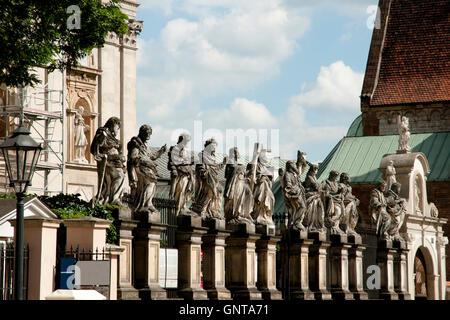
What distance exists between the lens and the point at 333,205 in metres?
30.3

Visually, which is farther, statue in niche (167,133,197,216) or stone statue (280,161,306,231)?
stone statue (280,161,306,231)

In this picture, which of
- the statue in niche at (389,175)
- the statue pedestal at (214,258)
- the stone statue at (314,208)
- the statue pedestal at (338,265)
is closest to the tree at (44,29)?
the statue pedestal at (214,258)

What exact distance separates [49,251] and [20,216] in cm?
331

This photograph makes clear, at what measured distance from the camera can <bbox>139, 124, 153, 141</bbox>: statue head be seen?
20.9m

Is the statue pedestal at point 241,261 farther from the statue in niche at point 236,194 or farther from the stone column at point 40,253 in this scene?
the stone column at point 40,253

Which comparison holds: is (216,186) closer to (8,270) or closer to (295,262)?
(295,262)

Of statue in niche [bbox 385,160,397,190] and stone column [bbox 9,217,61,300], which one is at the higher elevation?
statue in niche [bbox 385,160,397,190]

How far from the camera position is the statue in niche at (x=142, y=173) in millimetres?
20812

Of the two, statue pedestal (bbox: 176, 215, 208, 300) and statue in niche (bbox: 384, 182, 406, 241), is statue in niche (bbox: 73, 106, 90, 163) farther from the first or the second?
statue pedestal (bbox: 176, 215, 208, 300)

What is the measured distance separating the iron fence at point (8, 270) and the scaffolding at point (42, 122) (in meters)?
16.8

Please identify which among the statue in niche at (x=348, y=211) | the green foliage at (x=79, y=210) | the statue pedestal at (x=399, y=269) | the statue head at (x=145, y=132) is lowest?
the statue pedestal at (x=399, y=269)

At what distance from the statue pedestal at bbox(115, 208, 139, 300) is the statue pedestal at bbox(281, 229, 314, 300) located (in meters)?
7.80

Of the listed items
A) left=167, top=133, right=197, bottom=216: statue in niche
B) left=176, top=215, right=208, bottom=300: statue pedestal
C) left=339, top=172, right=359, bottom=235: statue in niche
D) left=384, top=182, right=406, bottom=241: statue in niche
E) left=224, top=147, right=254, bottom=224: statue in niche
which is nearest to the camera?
left=167, top=133, right=197, bottom=216: statue in niche

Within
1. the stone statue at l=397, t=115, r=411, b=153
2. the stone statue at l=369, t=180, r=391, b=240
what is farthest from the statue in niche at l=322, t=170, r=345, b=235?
the stone statue at l=397, t=115, r=411, b=153
